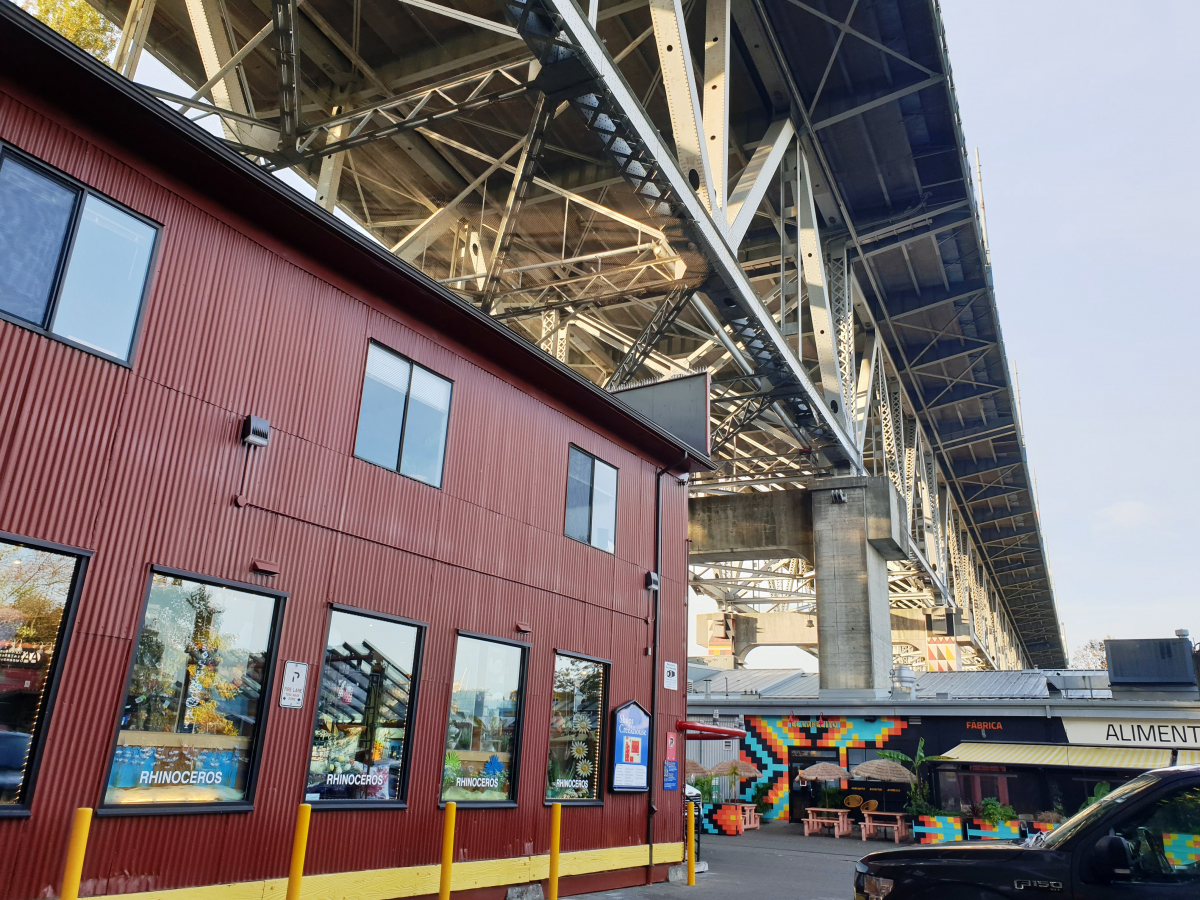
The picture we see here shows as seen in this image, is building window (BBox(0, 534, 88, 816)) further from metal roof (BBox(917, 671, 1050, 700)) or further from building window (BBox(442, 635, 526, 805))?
metal roof (BBox(917, 671, 1050, 700))

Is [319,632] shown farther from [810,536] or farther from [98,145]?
[810,536]

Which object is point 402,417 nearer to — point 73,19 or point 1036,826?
point 1036,826

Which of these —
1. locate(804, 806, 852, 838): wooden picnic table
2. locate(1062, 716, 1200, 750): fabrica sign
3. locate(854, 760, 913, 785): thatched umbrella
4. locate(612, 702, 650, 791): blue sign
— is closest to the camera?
locate(612, 702, 650, 791): blue sign

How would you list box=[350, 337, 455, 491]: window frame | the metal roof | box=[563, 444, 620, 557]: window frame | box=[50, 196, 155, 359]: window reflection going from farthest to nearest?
the metal roof
box=[563, 444, 620, 557]: window frame
box=[350, 337, 455, 491]: window frame
box=[50, 196, 155, 359]: window reflection

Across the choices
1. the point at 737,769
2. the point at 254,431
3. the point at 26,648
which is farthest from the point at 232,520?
the point at 737,769

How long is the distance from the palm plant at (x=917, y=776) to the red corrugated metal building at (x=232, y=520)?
13.5m

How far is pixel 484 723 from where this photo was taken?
1242cm

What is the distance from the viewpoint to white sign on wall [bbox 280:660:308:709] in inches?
389

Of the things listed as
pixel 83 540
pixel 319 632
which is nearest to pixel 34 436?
pixel 83 540

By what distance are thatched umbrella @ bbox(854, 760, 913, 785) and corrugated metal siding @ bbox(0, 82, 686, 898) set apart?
1185 centimetres

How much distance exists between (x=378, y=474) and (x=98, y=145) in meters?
4.78

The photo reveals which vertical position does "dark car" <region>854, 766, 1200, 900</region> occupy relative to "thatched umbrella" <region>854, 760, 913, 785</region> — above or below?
below

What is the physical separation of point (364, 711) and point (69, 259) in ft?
19.3

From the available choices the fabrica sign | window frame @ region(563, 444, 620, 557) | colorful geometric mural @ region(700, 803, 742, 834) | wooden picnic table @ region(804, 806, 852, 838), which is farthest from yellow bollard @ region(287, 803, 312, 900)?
the fabrica sign
